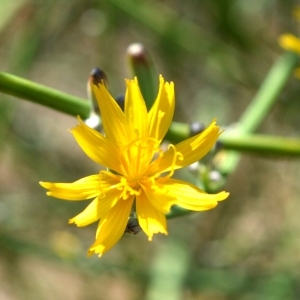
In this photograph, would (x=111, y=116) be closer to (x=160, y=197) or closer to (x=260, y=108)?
(x=160, y=197)

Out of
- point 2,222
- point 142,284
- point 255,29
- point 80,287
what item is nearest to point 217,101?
point 255,29

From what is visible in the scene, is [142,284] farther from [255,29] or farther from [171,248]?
[255,29]

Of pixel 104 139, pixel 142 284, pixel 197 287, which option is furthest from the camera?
pixel 142 284

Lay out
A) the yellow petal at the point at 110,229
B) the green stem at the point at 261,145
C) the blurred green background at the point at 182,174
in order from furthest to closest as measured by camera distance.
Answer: the blurred green background at the point at 182,174 < the green stem at the point at 261,145 < the yellow petal at the point at 110,229

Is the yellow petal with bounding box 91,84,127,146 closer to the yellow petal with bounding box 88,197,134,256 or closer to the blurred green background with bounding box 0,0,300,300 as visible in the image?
the yellow petal with bounding box 88,197,134,256

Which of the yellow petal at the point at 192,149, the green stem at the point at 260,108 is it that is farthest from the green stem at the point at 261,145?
the yellow petal at the point at 192,149

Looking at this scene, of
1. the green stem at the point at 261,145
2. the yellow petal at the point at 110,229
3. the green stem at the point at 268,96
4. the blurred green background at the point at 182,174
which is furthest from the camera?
the blurred green background at the point at 182,174

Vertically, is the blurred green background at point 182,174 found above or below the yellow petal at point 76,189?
above

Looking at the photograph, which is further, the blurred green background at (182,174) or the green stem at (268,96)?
the blurred green background at (182,174)

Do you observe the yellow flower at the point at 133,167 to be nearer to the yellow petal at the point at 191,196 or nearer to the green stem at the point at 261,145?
the yellow petal at the point at 191,196
